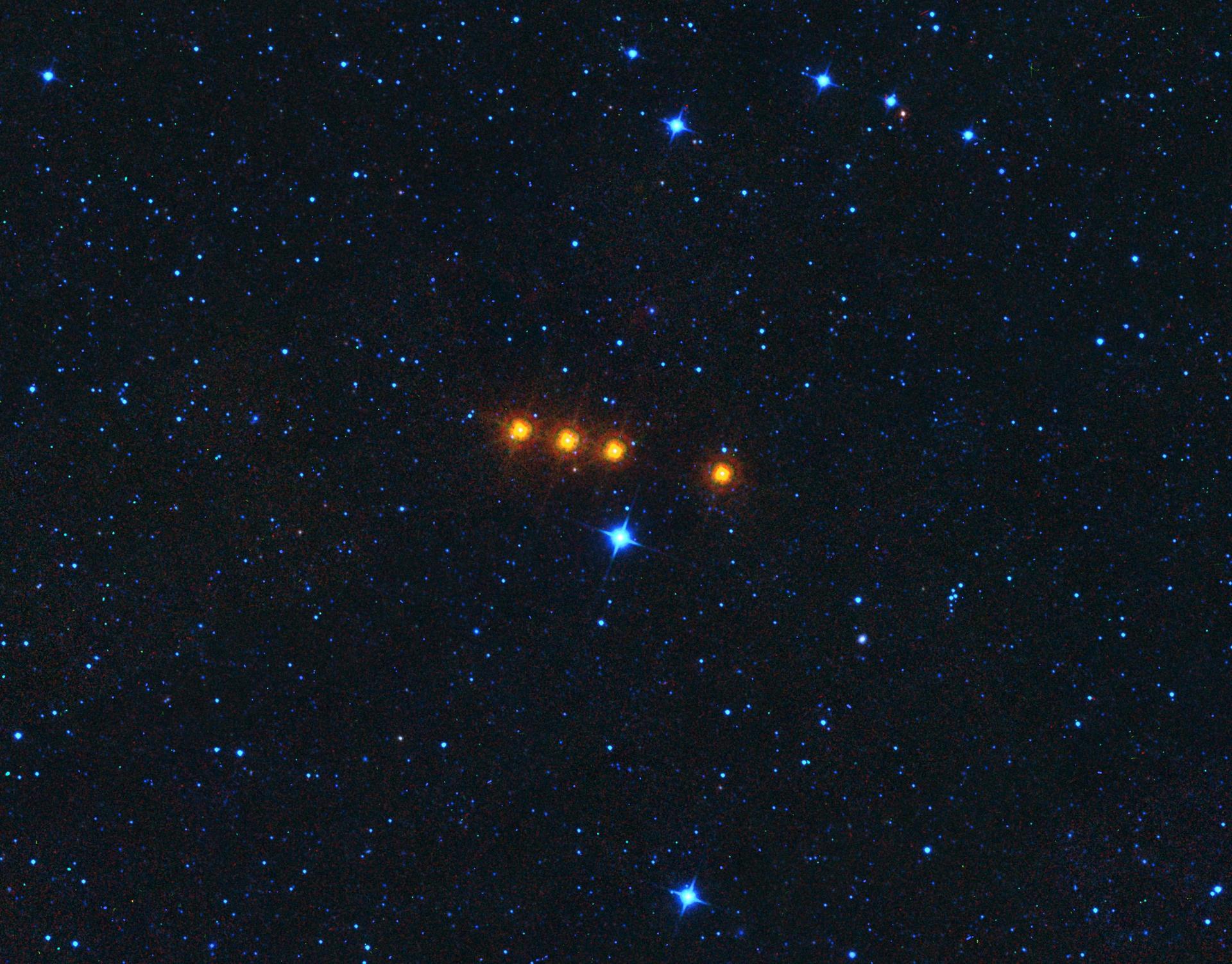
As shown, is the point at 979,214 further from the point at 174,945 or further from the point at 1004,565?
the point at 174,945

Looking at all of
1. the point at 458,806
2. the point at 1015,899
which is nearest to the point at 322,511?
the point at 458,806
